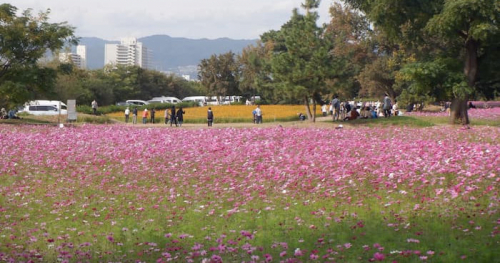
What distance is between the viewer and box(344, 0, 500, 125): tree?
3030 cm

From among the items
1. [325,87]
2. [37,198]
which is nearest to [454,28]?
[325,87]

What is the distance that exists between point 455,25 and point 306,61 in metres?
15.0

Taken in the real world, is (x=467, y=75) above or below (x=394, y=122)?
above

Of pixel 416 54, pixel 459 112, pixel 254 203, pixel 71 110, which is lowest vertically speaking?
pixel 254 203

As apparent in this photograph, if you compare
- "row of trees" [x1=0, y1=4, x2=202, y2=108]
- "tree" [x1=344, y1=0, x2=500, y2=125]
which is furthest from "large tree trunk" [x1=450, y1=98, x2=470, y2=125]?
"row of trees" [x1=0, y1=4, x2=202, y2=108]

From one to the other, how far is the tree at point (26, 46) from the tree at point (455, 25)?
70.9ft

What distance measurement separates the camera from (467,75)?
112 ft

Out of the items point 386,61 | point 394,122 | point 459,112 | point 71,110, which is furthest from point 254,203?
point 386,61

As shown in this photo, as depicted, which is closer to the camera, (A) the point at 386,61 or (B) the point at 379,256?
(B) the point at 379,256

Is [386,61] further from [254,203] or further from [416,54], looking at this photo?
[254,203]

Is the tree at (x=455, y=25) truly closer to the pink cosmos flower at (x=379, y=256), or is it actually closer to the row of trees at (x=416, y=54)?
the row of trees at (x=416, y=54)

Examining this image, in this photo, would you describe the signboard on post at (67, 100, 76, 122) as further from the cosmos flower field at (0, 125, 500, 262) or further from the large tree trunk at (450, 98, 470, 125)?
the large tree trunk at (450, 98, 470, 125)

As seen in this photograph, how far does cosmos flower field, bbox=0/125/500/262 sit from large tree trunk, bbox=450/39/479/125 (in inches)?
447

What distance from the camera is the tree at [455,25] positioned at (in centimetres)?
3030
